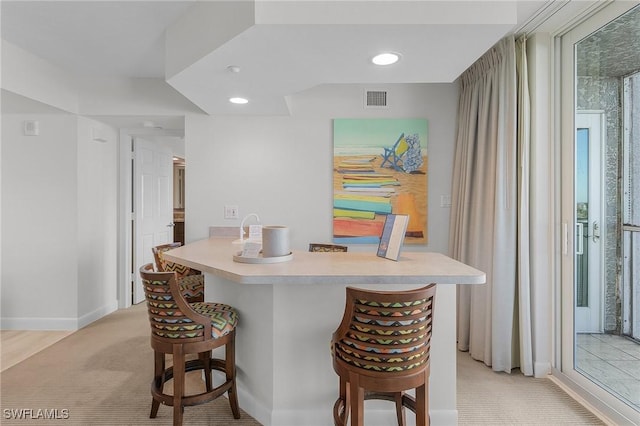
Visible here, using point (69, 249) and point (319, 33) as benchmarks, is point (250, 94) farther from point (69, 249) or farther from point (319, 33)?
point (69, 249)

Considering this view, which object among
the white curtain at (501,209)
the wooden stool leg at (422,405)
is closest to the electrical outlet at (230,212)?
the white curtain at (501,209)

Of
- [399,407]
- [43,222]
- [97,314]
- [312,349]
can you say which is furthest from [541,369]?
[43,222]

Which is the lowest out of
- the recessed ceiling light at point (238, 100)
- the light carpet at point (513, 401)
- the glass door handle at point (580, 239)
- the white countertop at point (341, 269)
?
the light carpet at point (513, 401)

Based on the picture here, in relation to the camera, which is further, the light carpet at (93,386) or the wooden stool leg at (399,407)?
the light carpet at (93,386)

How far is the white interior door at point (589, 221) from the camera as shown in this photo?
91.1 inches

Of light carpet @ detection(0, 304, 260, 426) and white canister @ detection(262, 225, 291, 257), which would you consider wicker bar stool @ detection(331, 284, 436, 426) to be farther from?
light carpet @ detection(0, 304, 260, 426)

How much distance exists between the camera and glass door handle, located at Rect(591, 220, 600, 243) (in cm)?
233

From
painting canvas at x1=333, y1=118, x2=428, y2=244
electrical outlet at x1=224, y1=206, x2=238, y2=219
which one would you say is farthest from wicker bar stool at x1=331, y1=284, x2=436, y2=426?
electrical outlet at x1=224, y1=206, x2=238, y2=219

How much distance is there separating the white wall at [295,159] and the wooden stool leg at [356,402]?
2.01 metres

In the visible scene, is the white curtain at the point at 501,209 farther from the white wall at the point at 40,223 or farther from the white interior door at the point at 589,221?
the white wall at the point at 40,223

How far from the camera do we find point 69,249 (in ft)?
11.6

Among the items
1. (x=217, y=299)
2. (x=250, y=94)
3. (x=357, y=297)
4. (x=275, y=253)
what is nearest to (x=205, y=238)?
(x=217, y=299)

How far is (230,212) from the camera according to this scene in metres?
3.53

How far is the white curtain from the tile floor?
333 millimetres
